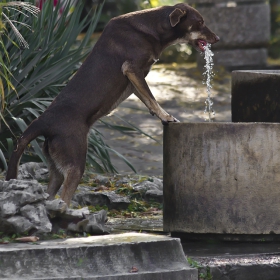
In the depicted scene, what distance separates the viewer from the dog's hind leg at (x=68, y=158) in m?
5.54

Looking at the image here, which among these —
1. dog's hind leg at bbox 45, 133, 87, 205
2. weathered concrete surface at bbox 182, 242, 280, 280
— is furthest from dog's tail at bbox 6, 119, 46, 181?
weathered concrete surface at bbox 182, 242, 280, 280

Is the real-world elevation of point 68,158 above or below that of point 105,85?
below

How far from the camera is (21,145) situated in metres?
5.51

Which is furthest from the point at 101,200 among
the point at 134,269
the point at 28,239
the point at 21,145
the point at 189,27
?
the point at 134,269

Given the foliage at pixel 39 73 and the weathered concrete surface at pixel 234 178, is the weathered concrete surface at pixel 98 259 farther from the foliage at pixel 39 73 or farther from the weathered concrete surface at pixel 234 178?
the foliage at pixel 39 73

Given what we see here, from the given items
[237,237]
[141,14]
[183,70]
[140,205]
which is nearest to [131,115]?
[183,70]

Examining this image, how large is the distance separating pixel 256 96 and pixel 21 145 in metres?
2.19

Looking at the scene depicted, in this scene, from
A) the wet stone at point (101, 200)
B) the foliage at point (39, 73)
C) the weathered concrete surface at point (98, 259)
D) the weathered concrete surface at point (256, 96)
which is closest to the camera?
the weathered concrete surface at point (98, 259)

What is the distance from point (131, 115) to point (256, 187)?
567 cm

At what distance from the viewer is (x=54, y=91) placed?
8.05m

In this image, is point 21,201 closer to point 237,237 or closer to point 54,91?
point 237,237

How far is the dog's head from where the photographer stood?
6.09 meters

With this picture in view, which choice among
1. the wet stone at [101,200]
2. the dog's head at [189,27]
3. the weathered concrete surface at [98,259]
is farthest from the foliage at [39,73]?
the weathered concrete surface at [98,259]

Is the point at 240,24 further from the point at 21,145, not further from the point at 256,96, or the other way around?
the point at 21,145
